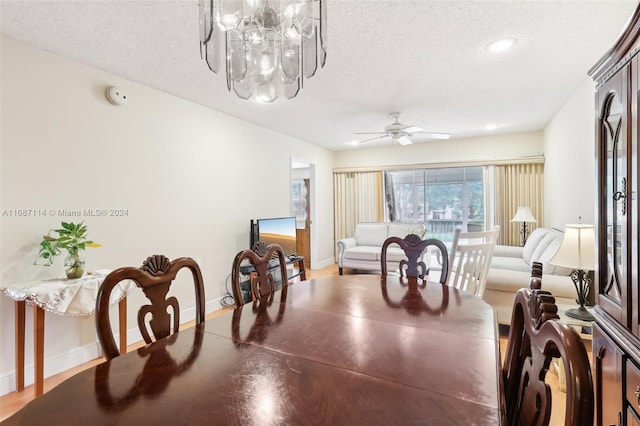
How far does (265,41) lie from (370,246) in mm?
4785

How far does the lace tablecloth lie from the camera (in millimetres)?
2043

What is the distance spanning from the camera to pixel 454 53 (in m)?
2.50

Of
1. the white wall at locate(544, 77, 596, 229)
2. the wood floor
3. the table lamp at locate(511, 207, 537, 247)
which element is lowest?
the wood floor

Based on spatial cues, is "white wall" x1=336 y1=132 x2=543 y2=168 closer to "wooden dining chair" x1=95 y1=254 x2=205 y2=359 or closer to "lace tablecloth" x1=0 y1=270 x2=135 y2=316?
"lace tablecloth" x1=0 y1=270 x2=135 y2=316

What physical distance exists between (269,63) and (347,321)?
1.38m

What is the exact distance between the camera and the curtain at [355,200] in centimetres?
660

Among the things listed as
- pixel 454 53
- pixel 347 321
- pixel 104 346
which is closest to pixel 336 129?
pixel 454 53

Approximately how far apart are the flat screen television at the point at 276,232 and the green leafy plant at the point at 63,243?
1.88m

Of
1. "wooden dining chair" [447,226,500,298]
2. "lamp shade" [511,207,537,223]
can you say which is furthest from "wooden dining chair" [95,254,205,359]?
"lamp shade" [511,207,537,223]

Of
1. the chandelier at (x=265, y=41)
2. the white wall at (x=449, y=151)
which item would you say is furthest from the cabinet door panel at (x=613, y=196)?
the white wall at (x=449, y=151)

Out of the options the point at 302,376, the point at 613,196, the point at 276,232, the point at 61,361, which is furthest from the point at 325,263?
the point at 302,376

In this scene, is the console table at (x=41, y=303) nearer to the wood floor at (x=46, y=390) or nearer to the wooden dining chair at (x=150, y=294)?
the wood floor at (x=46, y=390)

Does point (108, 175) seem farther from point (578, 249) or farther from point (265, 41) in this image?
point (578, 249)

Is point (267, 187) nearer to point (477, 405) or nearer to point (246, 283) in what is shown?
point (246, 283)
